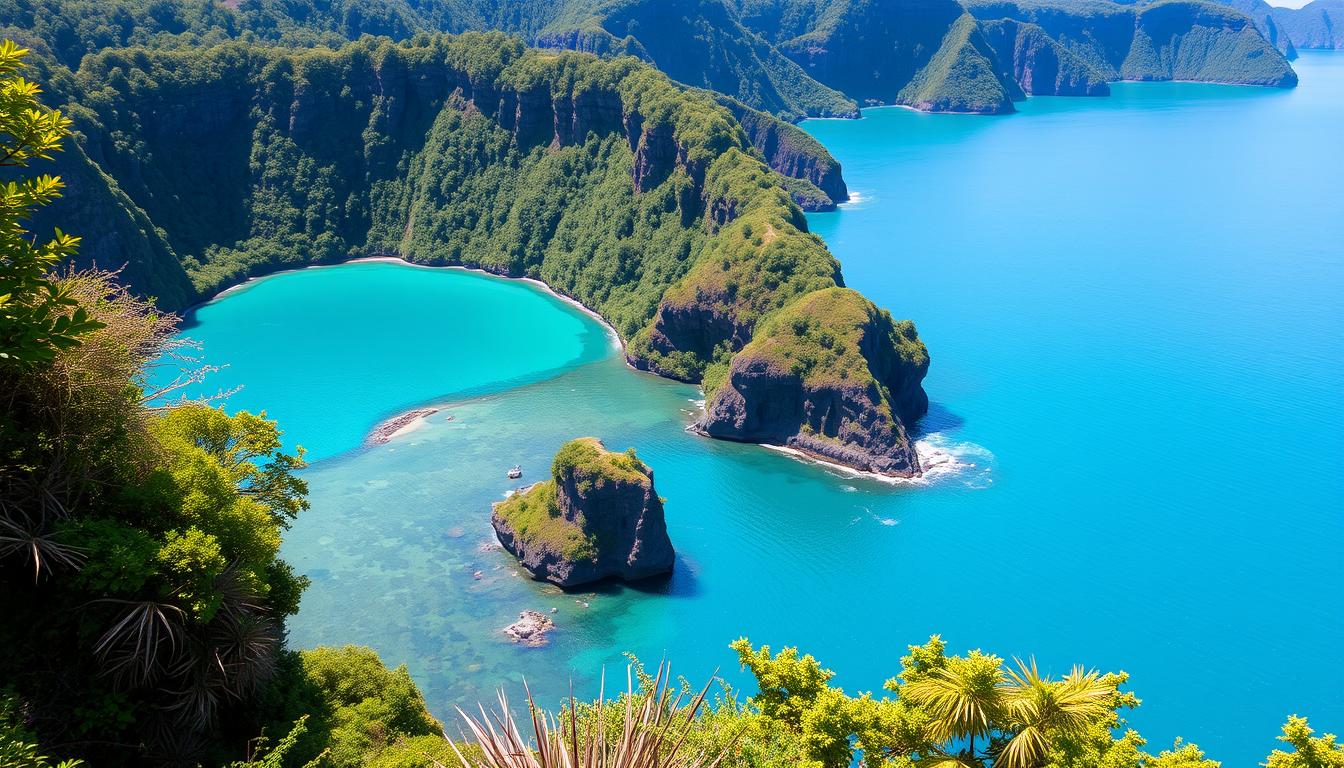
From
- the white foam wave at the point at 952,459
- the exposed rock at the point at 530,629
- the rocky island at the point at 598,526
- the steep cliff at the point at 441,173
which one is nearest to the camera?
the exposed rock at the point at 530,629

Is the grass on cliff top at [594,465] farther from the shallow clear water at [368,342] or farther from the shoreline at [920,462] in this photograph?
the shallow clear water at [368,342]

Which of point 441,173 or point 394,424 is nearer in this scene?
point 394,424

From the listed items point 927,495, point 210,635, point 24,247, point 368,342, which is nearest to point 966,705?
point 210,635

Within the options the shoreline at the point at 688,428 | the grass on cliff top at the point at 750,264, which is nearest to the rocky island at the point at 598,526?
the shoreline at the point at 688,428

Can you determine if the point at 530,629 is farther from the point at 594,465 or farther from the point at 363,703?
the point at 363,703

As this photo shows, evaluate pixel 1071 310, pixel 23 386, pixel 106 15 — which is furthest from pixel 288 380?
pixel 106 15

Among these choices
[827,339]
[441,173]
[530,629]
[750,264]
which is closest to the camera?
[530,629]

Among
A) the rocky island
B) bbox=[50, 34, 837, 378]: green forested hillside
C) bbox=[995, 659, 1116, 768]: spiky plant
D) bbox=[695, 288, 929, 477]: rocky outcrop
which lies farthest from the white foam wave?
bbox=[995, 659, 1116, 768]: spiky plant
